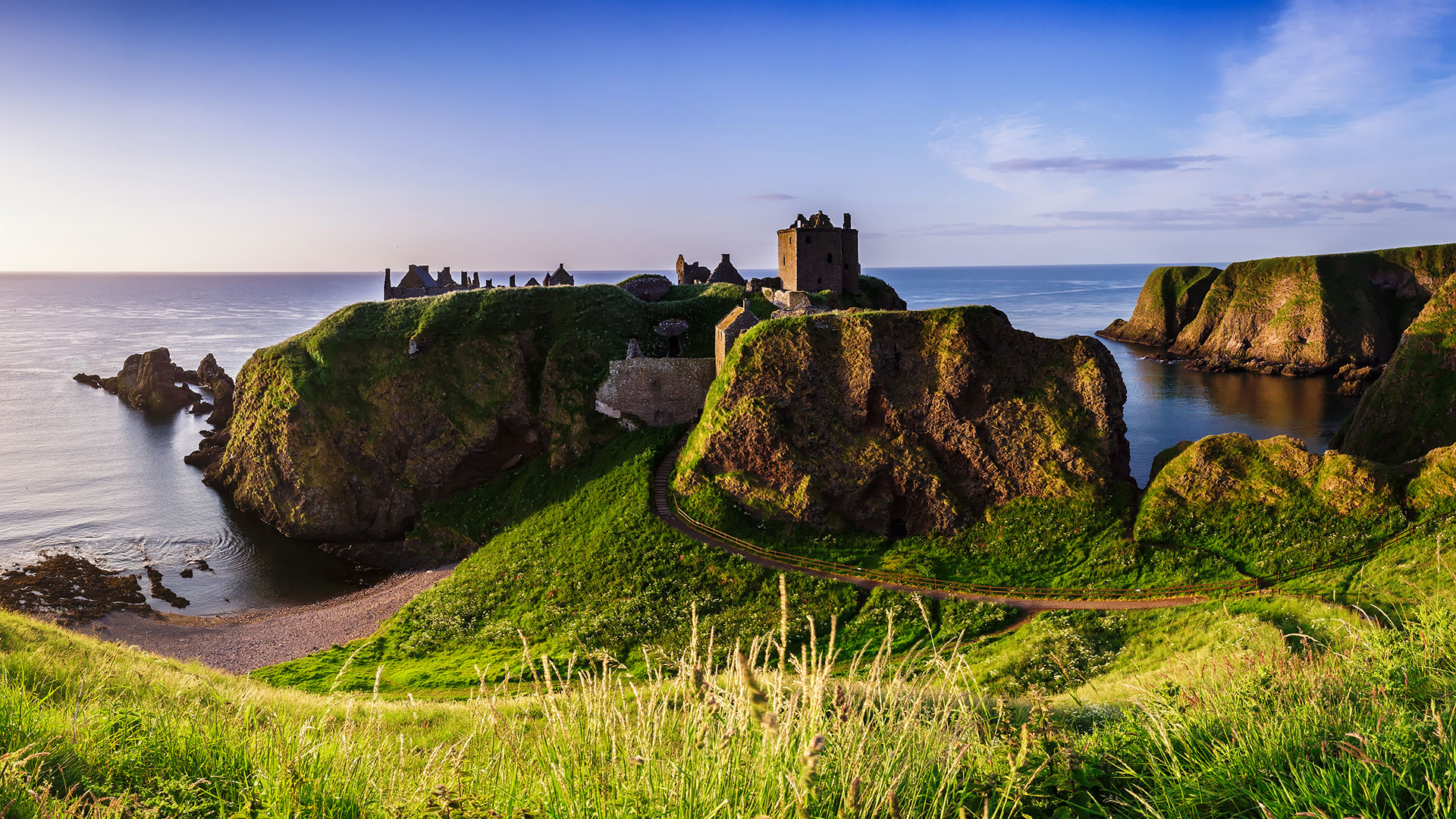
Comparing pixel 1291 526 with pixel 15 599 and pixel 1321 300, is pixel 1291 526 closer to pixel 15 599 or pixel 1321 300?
pixel 15 599

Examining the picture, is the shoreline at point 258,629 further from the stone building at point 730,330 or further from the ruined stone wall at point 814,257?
the ruined stone wall at point 814,257

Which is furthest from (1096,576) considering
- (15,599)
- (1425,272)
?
(1425,272)

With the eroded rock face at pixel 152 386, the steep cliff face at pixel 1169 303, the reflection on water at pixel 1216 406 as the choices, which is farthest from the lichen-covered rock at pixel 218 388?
the steep cliff face at pixel 1169 303

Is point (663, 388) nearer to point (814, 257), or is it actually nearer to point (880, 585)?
point (880, 585)

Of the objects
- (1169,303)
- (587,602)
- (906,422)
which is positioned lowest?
(587,602)

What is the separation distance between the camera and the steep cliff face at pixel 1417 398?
3553 centimetres

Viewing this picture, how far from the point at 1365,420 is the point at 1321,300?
6024 centimetres

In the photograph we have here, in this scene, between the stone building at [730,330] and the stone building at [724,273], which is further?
the stone building at [724,273]

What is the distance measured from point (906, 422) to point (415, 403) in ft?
90.5

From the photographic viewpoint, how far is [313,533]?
41156mm

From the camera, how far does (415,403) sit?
137 ft

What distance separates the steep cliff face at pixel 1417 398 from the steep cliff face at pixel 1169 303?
77624 mm

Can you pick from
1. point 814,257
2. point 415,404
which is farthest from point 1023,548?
point 415,404

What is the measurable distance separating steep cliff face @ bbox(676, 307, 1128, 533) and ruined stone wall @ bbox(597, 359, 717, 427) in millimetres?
5238
